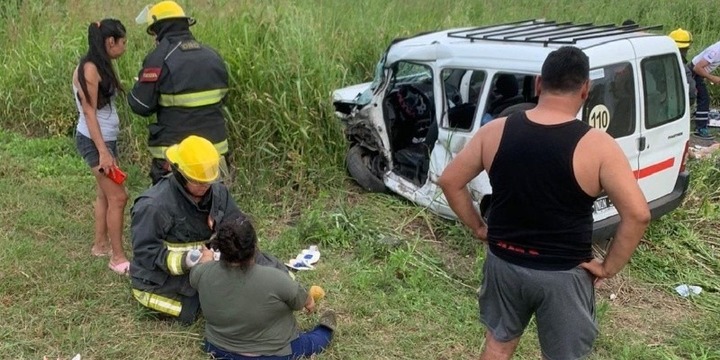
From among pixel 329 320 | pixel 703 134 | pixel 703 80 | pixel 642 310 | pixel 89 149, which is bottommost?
pixel 703 134

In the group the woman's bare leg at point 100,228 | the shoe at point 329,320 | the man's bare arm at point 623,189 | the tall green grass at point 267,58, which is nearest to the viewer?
the man's bare arm at point 623,189

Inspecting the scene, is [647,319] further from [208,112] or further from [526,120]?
[208,112]

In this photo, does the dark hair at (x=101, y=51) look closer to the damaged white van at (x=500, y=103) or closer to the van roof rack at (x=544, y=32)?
the damaged white van at (x=500, y=103)

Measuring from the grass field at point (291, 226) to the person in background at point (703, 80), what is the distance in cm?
265

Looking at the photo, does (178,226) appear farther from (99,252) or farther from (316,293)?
(99,252)

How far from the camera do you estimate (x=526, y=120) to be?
2678 millimetres

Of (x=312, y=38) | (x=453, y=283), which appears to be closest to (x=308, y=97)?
(x=312, y=38)

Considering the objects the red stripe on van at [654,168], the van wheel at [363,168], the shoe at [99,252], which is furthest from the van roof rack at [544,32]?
the shoe at [99,252]

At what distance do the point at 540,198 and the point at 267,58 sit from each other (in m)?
4.01

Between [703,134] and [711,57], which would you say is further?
[703,134]

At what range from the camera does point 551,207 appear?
2691 millimetres

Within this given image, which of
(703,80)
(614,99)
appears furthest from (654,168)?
(703,80)

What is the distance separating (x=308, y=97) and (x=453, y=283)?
219 centimetres

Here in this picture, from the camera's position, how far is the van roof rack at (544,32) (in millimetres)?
4969
